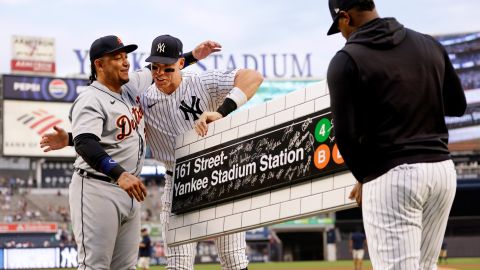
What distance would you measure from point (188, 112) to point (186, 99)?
0.13 metres

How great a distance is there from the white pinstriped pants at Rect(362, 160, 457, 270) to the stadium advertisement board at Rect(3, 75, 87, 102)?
4204cm

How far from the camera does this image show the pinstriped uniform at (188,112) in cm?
589

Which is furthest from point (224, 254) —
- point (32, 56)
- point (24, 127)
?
point (32, 56)

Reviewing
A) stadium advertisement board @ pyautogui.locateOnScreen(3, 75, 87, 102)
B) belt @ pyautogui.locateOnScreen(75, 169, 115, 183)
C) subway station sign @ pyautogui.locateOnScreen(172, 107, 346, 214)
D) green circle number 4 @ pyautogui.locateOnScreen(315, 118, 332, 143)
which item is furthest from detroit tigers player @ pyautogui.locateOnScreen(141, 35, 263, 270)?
stadium advertisement board @ pyautogui.locateOnScreen(3, 75, 87, 102)

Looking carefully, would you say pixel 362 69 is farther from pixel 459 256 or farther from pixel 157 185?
pixel 157 185

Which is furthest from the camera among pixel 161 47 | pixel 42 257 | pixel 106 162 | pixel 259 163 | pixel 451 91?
pixel 42 257

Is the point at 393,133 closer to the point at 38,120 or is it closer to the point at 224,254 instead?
the point at 224,254

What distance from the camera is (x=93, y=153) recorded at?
185 inches

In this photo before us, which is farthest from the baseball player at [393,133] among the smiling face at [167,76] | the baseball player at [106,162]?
the smiling face at [167,76]

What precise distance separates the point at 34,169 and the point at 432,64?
48.7 metres

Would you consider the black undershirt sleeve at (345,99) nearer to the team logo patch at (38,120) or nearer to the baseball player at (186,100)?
the baseball player at (186,100)

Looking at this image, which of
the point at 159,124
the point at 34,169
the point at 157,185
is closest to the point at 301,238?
the point at 157,185

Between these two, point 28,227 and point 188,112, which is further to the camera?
point 28,227

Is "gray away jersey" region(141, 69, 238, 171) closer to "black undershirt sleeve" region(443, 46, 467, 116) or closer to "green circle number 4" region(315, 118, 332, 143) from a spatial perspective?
"green circle number 4" region(315, 118, 332, 143)
